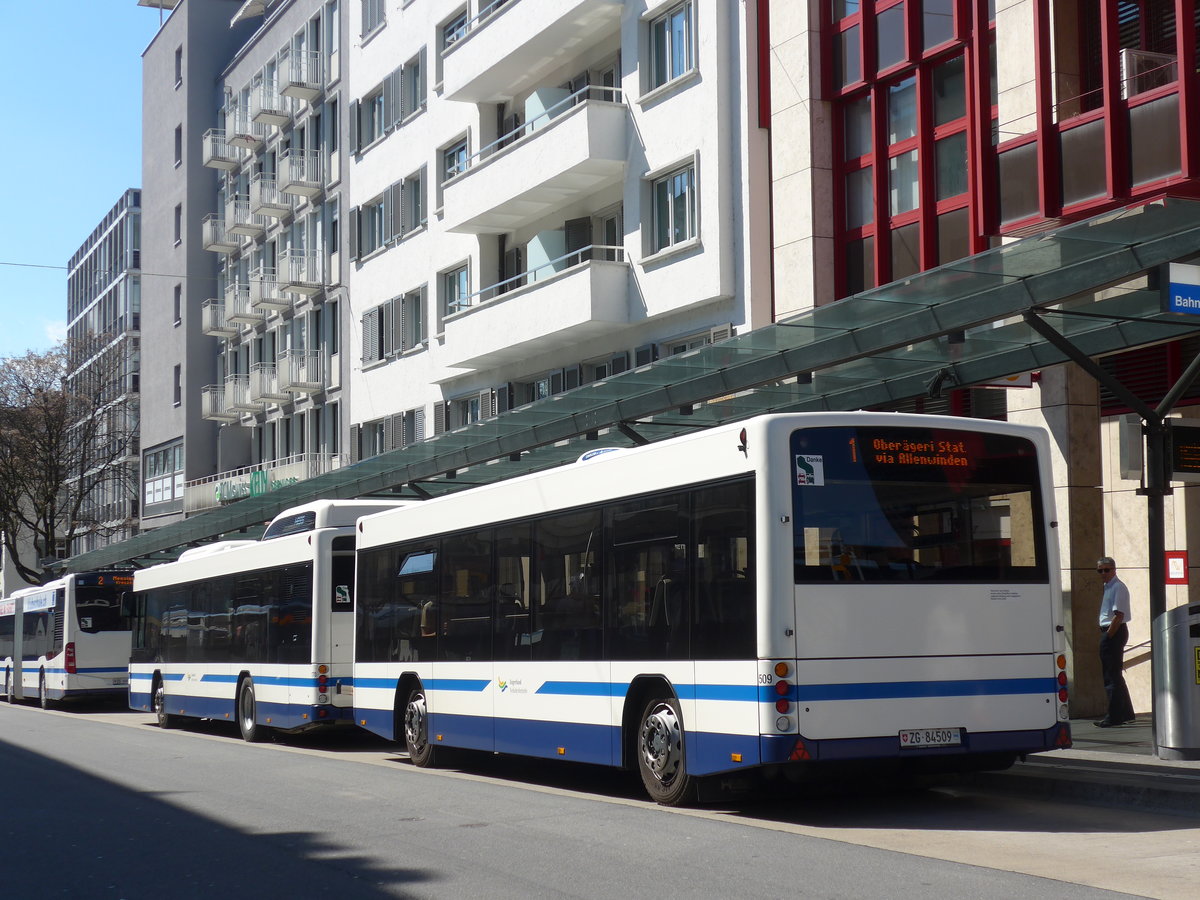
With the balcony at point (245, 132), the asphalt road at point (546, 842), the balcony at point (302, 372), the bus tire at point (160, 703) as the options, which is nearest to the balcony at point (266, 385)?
the balcony at point (302, 372)

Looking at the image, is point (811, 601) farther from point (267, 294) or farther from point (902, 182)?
point (267, 294)

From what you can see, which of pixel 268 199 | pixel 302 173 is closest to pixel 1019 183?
pixel 302 173

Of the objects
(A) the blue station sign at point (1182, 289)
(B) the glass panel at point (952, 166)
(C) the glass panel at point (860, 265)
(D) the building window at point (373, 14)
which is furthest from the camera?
(D) the building window at point (373, 14)

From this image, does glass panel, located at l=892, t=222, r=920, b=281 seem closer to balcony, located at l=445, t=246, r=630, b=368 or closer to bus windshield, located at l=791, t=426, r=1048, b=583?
balcony, located at l=445, t=246, r=630, b=368

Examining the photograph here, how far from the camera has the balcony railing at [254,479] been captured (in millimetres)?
46844

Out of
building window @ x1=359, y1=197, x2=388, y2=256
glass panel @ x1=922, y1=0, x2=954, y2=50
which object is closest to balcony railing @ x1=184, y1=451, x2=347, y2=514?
building window @ x1=359, y1=197, x2=388, y2=256

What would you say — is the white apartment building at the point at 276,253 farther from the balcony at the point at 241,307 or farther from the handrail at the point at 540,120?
the handrail at the point at 540,120

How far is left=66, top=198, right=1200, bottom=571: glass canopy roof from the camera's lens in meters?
12.9

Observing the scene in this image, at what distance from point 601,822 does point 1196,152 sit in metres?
9.82

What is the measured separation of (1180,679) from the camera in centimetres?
1265

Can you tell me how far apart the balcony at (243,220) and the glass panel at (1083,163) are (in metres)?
39.7

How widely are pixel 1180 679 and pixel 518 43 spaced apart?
22.5 meters

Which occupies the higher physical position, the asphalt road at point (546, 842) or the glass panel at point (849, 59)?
the glass panel at point (849, 59)

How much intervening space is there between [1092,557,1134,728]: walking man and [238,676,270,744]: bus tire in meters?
12.0
